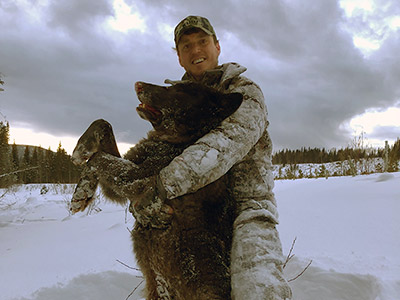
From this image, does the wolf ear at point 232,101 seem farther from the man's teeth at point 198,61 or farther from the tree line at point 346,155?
the tree line at point 346,155

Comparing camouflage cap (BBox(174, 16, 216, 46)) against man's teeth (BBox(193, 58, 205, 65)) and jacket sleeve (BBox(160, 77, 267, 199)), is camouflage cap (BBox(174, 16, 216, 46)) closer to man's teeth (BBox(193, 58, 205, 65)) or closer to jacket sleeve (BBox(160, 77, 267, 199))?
man's teeth (BBox(193, 58, 205, 65))

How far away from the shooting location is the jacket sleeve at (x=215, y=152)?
3.45 ft

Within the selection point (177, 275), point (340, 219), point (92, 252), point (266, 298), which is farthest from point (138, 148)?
point (340, 219)

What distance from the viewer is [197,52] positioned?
1.87 meters

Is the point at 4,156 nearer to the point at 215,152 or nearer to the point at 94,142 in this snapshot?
the point at 94,142

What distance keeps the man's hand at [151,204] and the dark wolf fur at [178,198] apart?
0.10 feet

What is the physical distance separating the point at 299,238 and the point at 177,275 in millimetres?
2399

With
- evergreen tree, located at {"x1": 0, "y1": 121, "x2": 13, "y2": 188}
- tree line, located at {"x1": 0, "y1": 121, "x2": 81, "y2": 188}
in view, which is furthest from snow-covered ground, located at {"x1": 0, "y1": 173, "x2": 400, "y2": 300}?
evergreen tree, located at {"x1": 0, "y1": 121, "x2": 13, "y2": 188}

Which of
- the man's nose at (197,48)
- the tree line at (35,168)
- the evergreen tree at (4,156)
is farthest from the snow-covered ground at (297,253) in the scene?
the evergreen tree at (4,156)

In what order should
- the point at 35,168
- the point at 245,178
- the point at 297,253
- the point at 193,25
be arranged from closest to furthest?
the point at 245,178 → the point at 193,25 → the point at 297,253 → the point at 35,168

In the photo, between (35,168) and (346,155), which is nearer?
(35,168)

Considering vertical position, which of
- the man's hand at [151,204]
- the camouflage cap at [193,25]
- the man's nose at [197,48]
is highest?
the camouflage cap at [193,25]

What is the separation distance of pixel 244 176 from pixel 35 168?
5594 millimetres

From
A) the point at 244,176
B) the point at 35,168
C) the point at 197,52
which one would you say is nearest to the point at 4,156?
the point at 35,168
